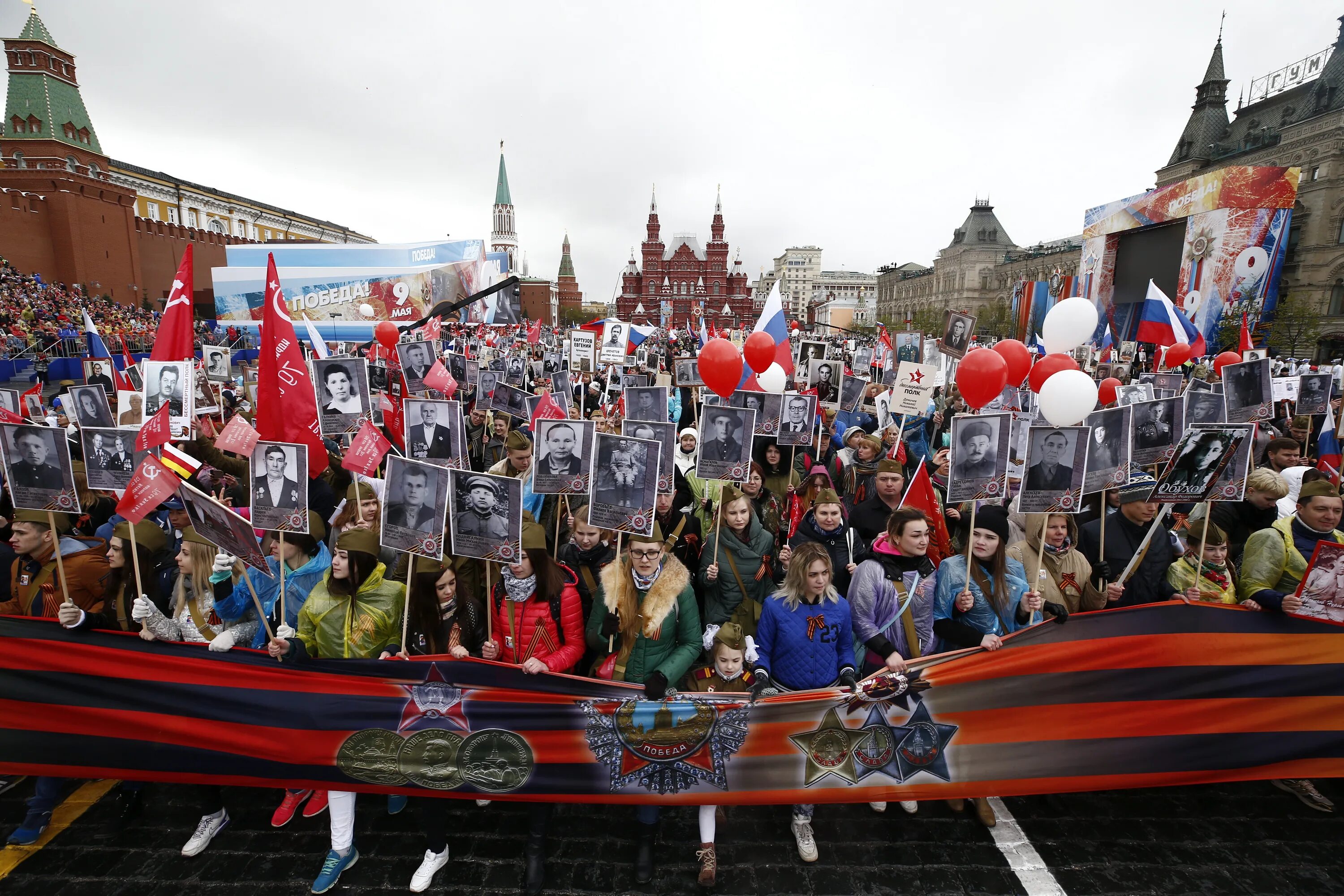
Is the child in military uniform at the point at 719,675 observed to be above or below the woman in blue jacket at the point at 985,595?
below

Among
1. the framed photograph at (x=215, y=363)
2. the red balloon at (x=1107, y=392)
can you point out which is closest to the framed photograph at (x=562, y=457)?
the red balloon at (x=1107, y=392)

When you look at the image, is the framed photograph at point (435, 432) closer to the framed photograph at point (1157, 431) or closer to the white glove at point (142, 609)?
the white glove at point (142, 609)

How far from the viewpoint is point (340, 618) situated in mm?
3684

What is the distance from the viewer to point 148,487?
12.4 ft

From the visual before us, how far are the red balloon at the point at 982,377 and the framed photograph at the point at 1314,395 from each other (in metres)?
5.66

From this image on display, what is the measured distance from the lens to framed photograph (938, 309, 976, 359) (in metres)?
11.2

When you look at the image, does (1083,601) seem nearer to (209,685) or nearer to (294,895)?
(294,895)

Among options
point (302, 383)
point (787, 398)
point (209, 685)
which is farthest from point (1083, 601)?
point (302, 383)

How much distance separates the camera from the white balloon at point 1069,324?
6973 mm

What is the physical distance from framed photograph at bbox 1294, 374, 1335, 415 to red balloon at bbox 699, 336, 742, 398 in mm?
7675

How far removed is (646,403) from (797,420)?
6.09ft

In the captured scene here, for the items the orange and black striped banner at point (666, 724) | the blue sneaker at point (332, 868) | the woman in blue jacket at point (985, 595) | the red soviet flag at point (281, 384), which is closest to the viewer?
the blue sneaker at point (332, 868)

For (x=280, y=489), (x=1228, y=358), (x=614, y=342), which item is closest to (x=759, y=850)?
(x=280, y=489)

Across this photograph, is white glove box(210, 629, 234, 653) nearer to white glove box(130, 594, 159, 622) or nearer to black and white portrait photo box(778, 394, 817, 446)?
white glove box(130, 594, 159, 622)
